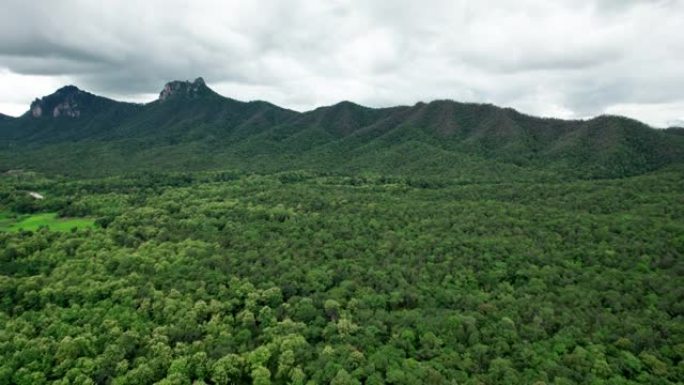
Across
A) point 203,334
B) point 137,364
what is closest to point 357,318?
point 203,334

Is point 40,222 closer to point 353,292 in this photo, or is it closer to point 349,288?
point 349,288

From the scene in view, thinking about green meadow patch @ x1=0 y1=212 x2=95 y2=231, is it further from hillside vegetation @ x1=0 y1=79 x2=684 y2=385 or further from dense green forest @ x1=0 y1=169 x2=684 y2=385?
dense green forest @ x1=0 y1=169 x2=684 y2=385

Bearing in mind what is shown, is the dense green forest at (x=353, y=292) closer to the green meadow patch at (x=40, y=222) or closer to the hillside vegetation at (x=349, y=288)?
the hillside vegetation at (x=349, y=288)

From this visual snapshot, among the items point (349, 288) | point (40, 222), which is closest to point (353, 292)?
point (349, 288)

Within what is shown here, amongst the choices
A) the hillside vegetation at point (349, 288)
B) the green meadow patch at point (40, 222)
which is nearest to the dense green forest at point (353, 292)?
the hillside vegetation at point (349, 288)

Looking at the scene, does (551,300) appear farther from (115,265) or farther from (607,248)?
(115,265)

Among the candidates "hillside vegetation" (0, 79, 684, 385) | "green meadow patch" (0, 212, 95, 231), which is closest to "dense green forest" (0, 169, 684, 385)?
"hillside vegetation" (0, 79, 684, 385)
